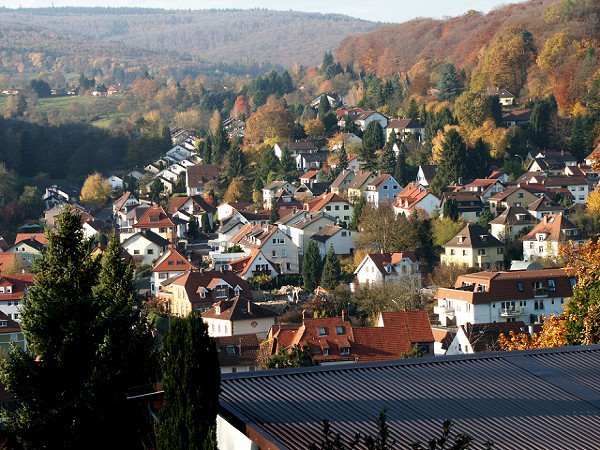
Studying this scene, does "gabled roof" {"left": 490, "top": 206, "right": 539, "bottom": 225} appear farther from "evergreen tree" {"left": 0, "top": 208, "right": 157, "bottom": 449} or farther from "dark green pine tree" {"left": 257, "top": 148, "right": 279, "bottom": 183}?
"evergreen tree" {"left": 0, "top": 208, "right": 157, "bottom": 449}

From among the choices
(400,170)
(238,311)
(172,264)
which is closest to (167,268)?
(172,264)

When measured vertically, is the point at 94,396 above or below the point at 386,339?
above

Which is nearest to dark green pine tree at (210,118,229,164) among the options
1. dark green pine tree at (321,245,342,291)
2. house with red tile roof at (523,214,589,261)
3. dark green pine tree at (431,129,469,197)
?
dark green pine tree at (431,129,469,197)

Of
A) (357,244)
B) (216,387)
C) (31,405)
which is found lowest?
(357,244)

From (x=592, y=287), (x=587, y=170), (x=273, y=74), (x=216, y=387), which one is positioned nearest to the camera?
(x=216, y=387)

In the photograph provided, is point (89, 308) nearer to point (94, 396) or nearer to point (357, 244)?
point (94, 396)

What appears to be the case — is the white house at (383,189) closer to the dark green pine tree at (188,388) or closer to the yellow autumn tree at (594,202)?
the yellow autumn tree at (594,202)

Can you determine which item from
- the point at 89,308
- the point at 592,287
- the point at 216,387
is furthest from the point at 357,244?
the point at 216,387

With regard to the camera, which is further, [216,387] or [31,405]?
[31,405]
